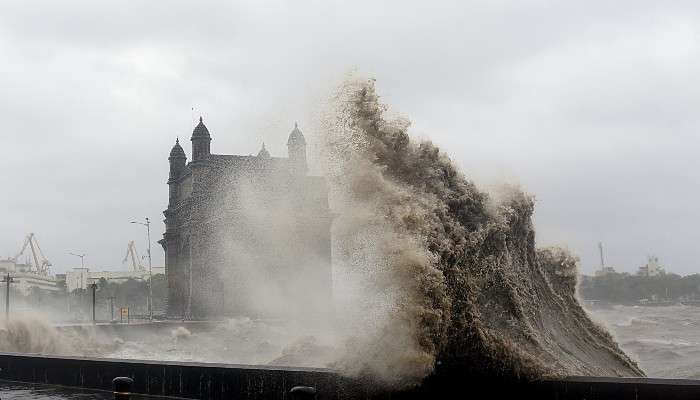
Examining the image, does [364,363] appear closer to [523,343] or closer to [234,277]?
[523,343]

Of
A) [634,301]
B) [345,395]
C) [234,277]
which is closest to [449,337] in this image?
[345,395]

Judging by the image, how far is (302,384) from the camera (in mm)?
8594

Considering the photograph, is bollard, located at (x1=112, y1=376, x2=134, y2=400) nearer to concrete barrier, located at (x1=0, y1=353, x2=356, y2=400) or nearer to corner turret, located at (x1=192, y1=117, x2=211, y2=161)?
concrete barrier, located at (x1=0, y1=353, x2=356, y2=400)

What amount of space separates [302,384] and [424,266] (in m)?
2.06

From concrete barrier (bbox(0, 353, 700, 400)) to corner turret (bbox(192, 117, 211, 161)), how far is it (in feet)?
176

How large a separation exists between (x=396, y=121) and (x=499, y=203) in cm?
231

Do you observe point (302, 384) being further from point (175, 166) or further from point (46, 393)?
point (175, 166)

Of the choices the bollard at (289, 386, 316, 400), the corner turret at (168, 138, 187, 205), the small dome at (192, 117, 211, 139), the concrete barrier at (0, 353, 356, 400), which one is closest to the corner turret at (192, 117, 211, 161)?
the small dome at (192, 117, 211, 139)

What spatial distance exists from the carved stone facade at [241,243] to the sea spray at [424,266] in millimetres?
31585

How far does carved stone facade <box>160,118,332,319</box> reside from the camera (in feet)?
157

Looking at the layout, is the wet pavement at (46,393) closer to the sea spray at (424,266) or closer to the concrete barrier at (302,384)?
the concrete barrier at (302,384)

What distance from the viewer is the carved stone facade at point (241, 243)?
47.9 m

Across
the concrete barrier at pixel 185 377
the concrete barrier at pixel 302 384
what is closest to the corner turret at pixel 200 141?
the concrete barrier at pixel 185 377

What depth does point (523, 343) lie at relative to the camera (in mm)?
9180
